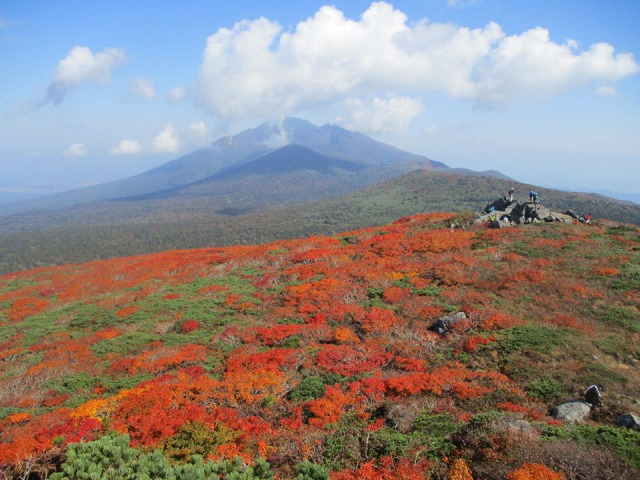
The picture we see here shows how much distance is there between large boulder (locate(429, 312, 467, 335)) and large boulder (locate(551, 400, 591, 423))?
21.0 feet

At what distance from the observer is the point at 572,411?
1061cm

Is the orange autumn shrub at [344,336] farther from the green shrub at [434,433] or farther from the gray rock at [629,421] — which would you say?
the gray rock at [629,421]

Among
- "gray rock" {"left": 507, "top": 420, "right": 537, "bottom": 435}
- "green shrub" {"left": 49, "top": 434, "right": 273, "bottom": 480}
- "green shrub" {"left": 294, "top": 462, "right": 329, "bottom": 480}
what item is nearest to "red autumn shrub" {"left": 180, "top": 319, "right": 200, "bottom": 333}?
"green shrub" {"left": 49, "top": 434, "right": 273, "bottom": 480}

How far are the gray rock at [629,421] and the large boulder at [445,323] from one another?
7.70 m

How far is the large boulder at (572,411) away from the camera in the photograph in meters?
10.4

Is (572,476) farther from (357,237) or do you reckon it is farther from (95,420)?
(357,237)

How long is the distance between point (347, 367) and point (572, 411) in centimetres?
747

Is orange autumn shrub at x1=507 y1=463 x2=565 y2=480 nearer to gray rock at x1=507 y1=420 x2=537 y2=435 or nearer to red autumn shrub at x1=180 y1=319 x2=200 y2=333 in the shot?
gray rock at x1=507 y1=420 x2=537 y2=435

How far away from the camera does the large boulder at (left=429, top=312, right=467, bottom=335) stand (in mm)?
17336

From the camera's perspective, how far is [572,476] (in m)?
7.65

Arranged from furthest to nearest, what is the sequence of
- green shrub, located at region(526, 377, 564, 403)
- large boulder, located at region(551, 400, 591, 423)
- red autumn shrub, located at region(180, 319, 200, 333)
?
red autumn shrub, located at region(180, 319, 200, 333)
green shrub, located at region(526, 377, 564, 403)
large boulder, located at region(551, 400, 591, 423)

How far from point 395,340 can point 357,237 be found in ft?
75.2

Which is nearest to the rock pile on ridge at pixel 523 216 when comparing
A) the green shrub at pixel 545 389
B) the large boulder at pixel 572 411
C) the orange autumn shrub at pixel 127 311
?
the green shrub at pixel 545 389

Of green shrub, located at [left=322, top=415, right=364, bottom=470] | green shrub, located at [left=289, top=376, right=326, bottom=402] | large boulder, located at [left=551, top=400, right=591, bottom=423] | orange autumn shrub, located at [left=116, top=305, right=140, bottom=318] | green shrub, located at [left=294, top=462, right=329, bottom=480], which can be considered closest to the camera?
green shrub, located at [left=294, top=462, right=329, bottom=480]
